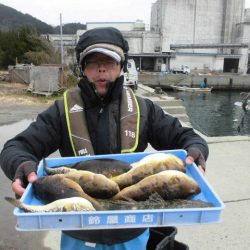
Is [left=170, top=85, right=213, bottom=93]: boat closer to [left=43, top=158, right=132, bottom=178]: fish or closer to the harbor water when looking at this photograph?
the harbor water

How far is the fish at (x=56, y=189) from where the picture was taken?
184 cm

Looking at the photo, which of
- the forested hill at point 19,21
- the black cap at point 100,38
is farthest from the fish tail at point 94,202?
the forested hill at point 19,21

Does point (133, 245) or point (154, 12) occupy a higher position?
point (154, 12)

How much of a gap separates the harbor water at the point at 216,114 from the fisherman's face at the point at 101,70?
15.5 m

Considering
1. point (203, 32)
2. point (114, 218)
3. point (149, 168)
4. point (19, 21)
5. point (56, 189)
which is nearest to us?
point (114, 218)

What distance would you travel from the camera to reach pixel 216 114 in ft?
107

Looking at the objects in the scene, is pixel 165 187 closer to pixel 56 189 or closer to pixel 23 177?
pixel 56 189

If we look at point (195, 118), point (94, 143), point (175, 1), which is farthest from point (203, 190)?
point (175, 1)

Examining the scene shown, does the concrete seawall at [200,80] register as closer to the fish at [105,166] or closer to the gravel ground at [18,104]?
the gravel ground at [18,104]

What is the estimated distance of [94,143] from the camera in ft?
8.17

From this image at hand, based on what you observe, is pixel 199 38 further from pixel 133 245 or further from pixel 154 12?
pixel 133 245

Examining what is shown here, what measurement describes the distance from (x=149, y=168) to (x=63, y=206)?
58 centimetres

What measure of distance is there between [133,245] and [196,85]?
2050 inches

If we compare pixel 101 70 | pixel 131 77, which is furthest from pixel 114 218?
pixel 131 77
